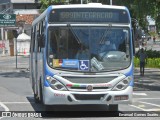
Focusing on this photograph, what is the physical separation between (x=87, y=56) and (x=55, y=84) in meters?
1.14

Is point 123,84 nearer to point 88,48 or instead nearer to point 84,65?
point 84,65

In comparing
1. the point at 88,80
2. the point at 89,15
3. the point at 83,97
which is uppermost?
the point at 89,15

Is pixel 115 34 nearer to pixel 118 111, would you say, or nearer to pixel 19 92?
pixel 118 111

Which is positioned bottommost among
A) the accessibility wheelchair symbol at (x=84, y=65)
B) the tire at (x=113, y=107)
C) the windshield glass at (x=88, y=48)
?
the tire at (x=113, y=107)

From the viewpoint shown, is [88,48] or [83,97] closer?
[83,97]

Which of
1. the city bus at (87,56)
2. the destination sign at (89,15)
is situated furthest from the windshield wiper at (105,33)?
the destination sign at (89,15)

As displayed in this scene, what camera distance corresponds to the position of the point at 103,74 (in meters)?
14.6

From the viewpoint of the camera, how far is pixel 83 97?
1452cm

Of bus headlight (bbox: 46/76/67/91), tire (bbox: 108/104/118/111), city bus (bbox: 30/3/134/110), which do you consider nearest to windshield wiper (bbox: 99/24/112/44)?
city bus (bbox: 30/3/134/110)

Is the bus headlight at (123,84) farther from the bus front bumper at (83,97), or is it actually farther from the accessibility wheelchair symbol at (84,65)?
the accessibility wheelchair symbol at (84,65)

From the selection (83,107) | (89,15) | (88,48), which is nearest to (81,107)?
(83,107)

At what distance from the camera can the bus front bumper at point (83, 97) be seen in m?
14.5

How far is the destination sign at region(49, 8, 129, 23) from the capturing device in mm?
15008

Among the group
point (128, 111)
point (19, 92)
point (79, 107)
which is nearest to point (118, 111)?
point (128, 111)
